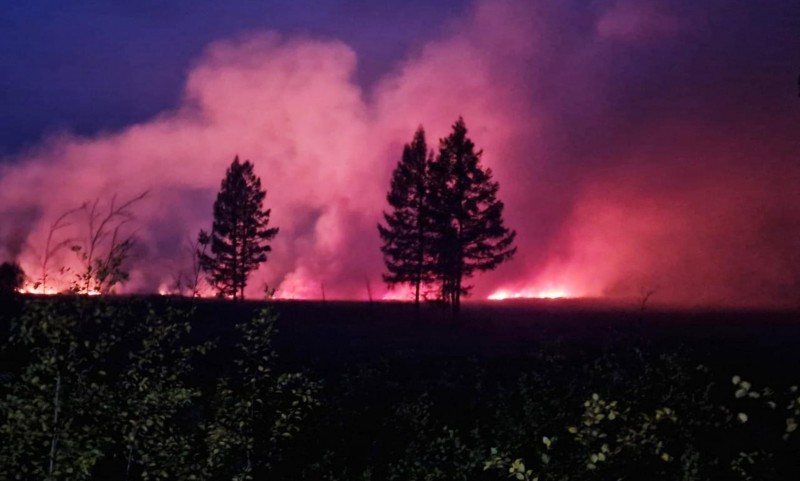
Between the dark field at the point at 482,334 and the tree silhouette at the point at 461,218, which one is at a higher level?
the tree silhouette at the point at 461,218

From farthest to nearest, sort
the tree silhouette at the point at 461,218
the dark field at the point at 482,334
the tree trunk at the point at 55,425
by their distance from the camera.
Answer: the tree silhouette at the point at 461,218, the dark field at the point at 482,334, the tree trunk at the point at 55,425

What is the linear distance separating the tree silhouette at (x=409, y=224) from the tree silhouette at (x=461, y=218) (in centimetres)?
186

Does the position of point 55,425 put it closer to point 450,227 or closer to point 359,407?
point 359,407

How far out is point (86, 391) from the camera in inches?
261

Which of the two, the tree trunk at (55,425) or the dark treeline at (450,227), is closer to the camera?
the tree trunk at (55,425)

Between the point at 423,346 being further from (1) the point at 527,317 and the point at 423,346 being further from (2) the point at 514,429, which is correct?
(1) the point at 527,317

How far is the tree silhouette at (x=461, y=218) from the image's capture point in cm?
4750

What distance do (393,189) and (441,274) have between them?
884 centimetres

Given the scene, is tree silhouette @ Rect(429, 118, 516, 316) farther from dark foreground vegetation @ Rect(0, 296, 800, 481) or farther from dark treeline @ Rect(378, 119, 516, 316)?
dark foreground vegetation @ Rect(0, 296, 800, 481)

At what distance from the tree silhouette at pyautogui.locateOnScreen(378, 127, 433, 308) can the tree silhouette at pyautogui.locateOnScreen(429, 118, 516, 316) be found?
186 cm

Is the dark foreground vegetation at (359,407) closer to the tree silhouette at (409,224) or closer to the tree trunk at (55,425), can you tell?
the tree trunk at (55,425)

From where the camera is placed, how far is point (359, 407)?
57.6 feet

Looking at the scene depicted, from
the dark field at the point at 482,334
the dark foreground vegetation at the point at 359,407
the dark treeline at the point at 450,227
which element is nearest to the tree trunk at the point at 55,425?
the dark foreground vegetation at the point at 359,407

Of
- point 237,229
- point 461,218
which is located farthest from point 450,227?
point 237,229
